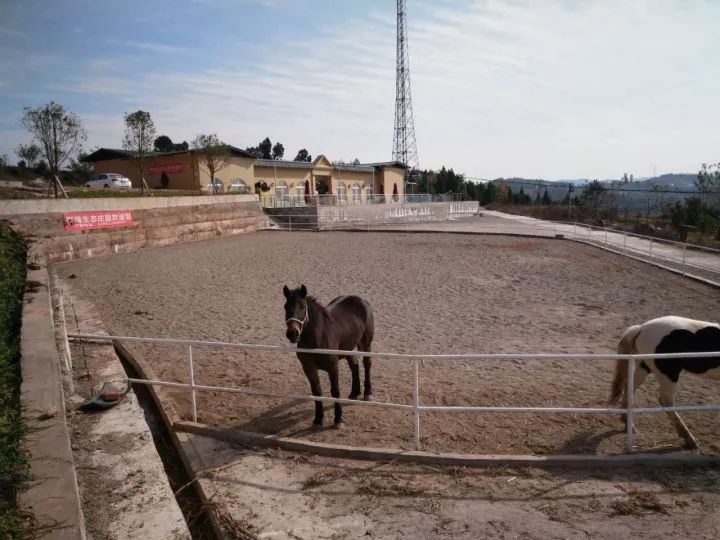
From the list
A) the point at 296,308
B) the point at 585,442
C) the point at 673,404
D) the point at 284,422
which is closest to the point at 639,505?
the point at 585,442

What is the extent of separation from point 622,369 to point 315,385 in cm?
326


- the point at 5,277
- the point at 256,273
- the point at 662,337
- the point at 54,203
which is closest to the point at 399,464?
the point at 662,337

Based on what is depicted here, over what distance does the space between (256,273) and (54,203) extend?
732 cm

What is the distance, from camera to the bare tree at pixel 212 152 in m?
28.7

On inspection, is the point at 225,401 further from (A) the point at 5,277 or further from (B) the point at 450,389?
(A) the point at 5,277

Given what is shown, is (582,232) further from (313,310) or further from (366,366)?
(313,310)

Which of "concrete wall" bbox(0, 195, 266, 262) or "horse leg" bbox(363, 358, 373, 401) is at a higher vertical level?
"concrete wall" bbox(0, 195, 266, 262)

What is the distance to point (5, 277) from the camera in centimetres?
831

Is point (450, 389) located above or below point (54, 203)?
below

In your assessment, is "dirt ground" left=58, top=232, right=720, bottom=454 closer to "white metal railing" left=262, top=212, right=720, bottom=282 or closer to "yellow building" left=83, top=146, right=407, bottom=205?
"white metal railing" left=262, top=212, right=720, bottom=282

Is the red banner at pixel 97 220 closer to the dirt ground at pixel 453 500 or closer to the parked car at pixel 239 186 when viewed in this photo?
the parked car at pixel 239 186

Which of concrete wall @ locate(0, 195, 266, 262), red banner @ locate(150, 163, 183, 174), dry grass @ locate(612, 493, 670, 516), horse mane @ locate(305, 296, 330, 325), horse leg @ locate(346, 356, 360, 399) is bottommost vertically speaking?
dry grass @ locate(612, 493, 670, 516)

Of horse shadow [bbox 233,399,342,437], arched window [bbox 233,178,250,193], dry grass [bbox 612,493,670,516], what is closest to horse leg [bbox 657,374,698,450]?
dry grass [bbox 612,493,670,516]

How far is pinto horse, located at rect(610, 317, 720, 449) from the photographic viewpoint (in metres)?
4.48
